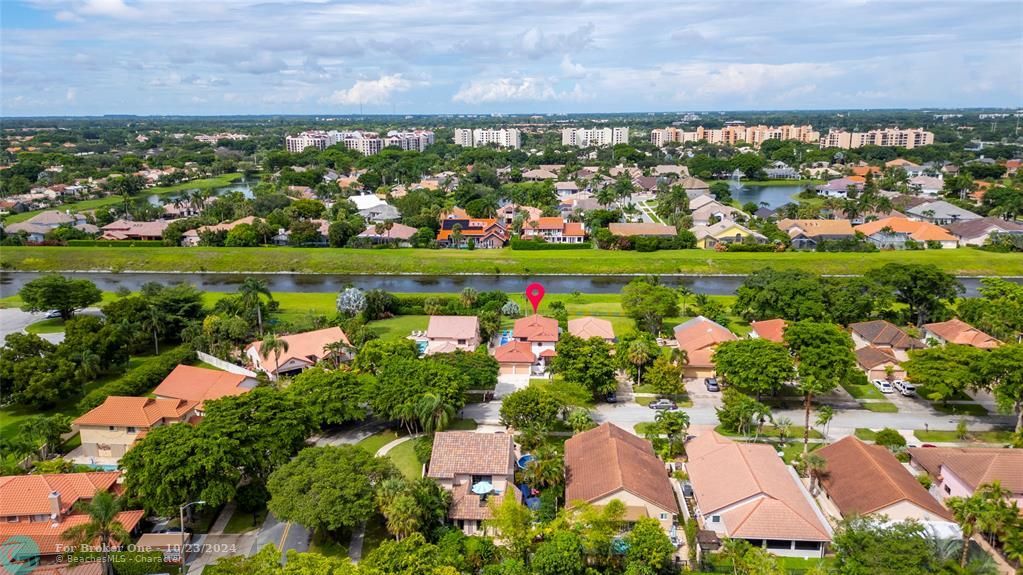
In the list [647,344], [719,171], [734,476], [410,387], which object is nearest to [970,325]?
[647,344]

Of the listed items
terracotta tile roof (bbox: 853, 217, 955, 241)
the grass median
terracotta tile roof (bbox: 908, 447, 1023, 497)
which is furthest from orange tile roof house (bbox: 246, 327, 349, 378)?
terracotta tile roof (bbox: 853, 217, 955, 241)

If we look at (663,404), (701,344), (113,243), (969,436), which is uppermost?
(113,243)

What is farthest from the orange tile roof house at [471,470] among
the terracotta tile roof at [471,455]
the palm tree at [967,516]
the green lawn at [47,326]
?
the green lawn at [47,326]

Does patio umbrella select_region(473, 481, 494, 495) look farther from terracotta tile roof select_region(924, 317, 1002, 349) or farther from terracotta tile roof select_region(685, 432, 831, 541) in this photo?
terracotta tile roof select_region(924, 317, 1002, 349)

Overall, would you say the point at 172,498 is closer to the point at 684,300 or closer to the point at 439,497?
the point at 439,497

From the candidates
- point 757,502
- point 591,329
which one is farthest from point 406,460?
point 591,329

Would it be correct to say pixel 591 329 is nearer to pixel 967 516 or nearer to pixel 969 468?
pixel 969 468
